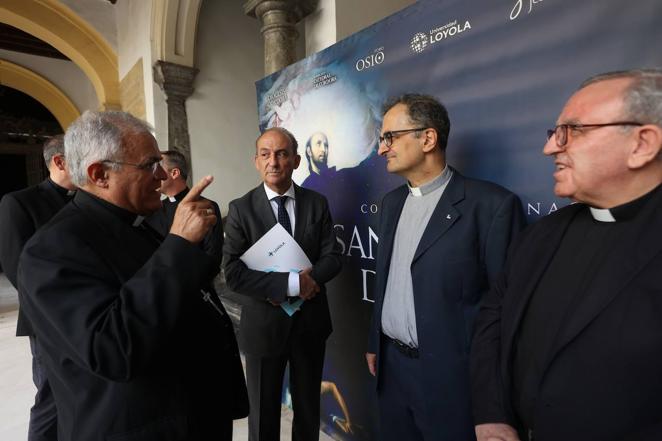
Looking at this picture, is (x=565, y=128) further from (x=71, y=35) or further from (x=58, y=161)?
(x=71, y=35)

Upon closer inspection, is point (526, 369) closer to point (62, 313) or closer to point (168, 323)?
point (168, 323)

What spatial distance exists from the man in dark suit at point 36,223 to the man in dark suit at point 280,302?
109 centimetres

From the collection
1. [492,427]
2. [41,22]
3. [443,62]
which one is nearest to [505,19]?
[443,62]

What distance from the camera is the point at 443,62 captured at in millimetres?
1729

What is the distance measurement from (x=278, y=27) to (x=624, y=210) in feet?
9.60

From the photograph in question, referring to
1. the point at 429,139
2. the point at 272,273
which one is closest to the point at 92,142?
the point at 272,273

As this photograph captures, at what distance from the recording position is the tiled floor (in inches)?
102

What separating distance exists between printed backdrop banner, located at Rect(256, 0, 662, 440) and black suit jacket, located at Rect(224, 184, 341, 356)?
37 centimetres

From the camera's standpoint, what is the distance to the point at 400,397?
148 centimetres

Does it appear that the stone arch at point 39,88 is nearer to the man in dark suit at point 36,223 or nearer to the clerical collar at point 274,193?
the man in dark suit at point 36,223

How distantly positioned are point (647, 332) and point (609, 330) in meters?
0.07

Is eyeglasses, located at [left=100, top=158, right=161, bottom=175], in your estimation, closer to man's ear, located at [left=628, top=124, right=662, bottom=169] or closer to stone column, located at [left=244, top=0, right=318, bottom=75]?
man's ear, located at [left=628, top=124, right=662, bottom=169]

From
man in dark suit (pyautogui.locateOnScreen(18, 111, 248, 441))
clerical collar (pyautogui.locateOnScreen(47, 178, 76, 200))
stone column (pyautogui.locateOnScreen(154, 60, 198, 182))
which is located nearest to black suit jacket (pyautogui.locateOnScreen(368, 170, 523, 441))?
man in dark suit (pyautogui.locateOnScreen(18, 111, 248, 441))

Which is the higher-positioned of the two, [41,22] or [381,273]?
[41,22]
